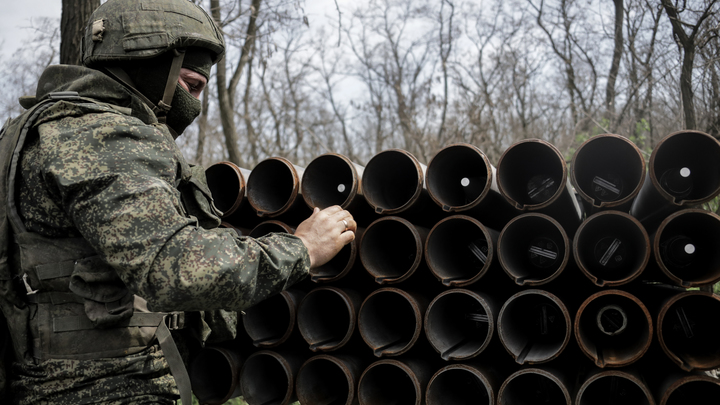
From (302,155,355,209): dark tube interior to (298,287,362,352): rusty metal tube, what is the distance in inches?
19.2

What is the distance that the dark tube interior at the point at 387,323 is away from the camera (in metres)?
2.75

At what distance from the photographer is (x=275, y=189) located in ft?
10.7

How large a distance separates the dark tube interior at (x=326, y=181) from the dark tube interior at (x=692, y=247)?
1555 millimetres

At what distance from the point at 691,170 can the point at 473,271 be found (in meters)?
1.14

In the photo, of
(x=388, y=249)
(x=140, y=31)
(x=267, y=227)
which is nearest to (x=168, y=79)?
(x=140, y=31)

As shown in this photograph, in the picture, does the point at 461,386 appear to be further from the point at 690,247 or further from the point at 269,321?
the point at 690,247

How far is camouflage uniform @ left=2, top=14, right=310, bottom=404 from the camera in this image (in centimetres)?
162

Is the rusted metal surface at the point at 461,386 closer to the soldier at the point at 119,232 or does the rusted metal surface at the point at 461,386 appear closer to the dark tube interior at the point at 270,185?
the soldier at the point at 119,232

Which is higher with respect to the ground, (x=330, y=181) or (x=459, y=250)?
(x=330, y=181)

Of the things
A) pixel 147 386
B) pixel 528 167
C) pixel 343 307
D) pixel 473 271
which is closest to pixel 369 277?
pixel 343 307

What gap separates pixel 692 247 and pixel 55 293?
264cm

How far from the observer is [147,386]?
6.74 ft

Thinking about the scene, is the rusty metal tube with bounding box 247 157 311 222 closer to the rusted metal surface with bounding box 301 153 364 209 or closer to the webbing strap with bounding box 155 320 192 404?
the rusted metal surface with bounding box 301 153 364 209

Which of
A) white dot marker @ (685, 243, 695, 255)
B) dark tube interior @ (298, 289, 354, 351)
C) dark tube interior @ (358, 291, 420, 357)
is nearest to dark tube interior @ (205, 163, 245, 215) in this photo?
dark tube interior @ (298, 289, 354, 351)
